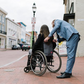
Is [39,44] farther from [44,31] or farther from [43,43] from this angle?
[44,31]

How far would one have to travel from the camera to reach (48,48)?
386 cm

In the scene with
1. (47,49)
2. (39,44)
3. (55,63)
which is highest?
(39,44)

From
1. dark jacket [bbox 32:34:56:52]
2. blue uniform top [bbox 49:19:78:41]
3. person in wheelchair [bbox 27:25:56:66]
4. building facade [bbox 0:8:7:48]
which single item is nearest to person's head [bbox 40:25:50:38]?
person in wheelchair [bbox 27:25:56:66]

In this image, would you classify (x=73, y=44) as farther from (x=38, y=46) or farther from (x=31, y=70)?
(x=31, y=70)

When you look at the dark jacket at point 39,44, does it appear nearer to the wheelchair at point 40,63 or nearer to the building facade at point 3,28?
the wheelchair at point 40,63

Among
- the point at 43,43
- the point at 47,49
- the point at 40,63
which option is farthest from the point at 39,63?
the point at 43,43

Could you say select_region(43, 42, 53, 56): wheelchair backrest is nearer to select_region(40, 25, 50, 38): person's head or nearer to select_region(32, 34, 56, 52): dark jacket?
select_region(32, 34, 56, 52): dark jacket

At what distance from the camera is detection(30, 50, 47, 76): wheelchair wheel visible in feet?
12.0

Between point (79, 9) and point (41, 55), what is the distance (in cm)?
794

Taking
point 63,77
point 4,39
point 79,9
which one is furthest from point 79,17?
point 4,39

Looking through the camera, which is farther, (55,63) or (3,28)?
(3,28)

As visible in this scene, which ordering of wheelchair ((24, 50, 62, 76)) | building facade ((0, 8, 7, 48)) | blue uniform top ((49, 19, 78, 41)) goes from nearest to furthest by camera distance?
blue uniform top ((49, 19, 78, 41))
wheelchair ((24, 50, 62, 76))
building facade ((0, 8, 7, 48))

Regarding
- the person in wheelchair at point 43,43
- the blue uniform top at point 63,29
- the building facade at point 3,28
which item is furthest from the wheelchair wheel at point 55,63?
the building facade at point 3,28

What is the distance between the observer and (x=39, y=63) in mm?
3863
